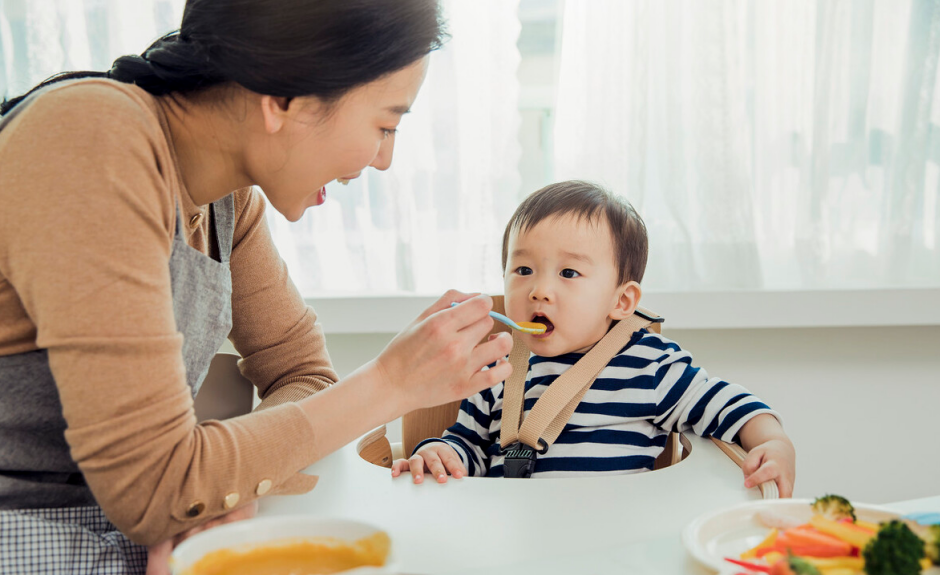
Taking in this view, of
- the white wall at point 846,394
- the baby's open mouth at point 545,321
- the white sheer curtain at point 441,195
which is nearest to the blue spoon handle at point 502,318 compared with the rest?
the baby's open mouth at point 545,321

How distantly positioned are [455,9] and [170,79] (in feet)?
3.63

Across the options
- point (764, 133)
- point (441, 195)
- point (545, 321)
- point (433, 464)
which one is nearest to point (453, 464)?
point (433, 464)

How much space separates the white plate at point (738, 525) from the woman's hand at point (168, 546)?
1.50 ft

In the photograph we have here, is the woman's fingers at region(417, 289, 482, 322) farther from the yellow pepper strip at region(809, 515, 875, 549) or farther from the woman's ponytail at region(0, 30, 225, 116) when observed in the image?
the yellow pepper strip at region(809, 515, 875, 549)

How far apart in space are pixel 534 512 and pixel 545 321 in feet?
1.44

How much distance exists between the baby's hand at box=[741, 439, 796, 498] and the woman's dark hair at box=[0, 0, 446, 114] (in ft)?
2.12

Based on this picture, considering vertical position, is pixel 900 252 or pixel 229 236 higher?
pixel 229 236

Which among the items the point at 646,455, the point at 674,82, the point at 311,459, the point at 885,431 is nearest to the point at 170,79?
the point at 311,459

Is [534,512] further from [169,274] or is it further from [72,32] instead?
[72,32]

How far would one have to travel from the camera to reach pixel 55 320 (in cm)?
68

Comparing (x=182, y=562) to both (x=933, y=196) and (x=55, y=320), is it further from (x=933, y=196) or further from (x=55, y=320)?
(x=933, y=196)

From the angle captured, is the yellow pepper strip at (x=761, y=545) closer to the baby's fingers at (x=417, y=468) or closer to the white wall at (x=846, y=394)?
the baby's fingers at (x=417, y=468)

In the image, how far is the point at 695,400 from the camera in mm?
1125

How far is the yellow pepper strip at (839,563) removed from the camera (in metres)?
0.57
